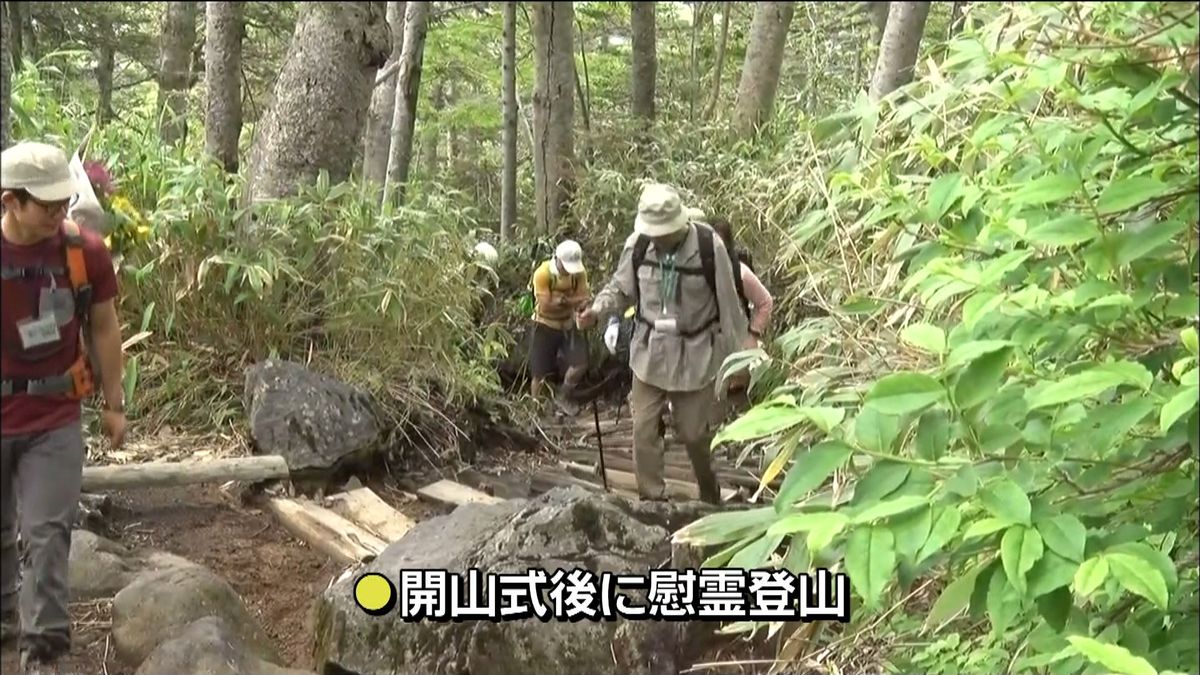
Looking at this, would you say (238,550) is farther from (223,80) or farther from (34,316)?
(34,316)

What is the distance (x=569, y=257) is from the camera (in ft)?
16.4

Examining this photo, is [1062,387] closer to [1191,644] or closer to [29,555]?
[1191,644]

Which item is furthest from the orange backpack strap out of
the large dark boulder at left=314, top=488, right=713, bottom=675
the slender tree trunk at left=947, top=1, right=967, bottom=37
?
the slender tree trunk at left=947, top=1, right=967, bottom=37

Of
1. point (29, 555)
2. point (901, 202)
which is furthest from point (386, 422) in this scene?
point (901, 202)

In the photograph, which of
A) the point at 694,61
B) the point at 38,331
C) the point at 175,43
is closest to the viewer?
the point at 38,331

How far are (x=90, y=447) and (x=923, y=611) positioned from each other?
294 cm

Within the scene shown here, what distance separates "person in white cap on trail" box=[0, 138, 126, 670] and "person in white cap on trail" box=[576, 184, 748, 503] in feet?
7.60

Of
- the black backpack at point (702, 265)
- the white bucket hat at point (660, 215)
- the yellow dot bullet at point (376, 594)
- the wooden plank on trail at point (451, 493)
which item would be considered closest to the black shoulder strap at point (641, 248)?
the black backpack at point (702, 265)

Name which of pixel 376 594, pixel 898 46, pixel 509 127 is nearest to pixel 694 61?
pixel 898 46

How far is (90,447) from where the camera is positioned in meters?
3.77

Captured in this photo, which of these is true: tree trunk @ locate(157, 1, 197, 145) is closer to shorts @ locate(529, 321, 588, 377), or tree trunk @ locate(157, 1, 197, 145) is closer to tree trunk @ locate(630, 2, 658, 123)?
tree trunk @ locate(630, 2, 658, 123)

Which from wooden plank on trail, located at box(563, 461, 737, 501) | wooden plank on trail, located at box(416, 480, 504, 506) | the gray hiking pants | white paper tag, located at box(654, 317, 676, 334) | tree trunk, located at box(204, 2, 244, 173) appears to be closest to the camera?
the gray hiking pants

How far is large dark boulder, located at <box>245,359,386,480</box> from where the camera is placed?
436cm

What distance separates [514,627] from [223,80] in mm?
2638
